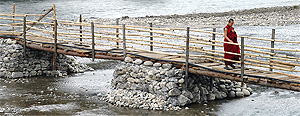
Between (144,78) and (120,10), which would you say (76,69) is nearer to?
(144,78)

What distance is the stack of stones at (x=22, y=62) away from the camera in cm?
1524

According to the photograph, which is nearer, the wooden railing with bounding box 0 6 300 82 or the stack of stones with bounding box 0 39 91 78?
the wooden railing with bounding box 0 6 300 82

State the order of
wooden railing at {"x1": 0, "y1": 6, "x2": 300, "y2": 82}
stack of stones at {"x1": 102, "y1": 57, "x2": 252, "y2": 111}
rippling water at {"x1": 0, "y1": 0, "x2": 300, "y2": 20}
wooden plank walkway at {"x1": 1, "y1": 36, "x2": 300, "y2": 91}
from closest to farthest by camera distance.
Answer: wooden plank walkway at {"x1": 1, "y1": 36, "x2": 300, "y2": 91}
wooden railing at {"x1": 0, "y1": 6, "x2": 300, "y2": 82}
stack of stones at {"x1": 102, "y1": 57, "x2": 252, "y2": 111}
rippling water at {"x1": 0, "y1": 0, "x2": 300, "y2": 20}

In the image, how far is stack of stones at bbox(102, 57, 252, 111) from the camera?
11055mm

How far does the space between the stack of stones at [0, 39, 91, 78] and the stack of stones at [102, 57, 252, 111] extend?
14.4 feet

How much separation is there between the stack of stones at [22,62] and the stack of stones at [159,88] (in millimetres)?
4396

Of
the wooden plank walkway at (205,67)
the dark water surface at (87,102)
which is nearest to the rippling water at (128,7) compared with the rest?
the dark water surface at (87,102)

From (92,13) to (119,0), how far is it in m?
15.4

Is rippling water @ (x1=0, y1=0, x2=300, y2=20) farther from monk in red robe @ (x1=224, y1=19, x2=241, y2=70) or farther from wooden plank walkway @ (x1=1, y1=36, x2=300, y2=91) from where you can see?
monk in red robe @ (x1=224, y1=19, x2=241, y2=70)

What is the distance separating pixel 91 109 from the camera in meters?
11.1

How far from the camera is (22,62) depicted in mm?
15359

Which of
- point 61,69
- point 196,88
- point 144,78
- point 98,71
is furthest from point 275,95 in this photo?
point 61,69

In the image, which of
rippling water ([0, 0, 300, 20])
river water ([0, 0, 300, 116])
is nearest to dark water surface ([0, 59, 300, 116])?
river water ([0, 0, 300, 116])

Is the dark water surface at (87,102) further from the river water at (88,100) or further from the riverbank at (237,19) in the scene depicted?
the riverbank at (237,19)
